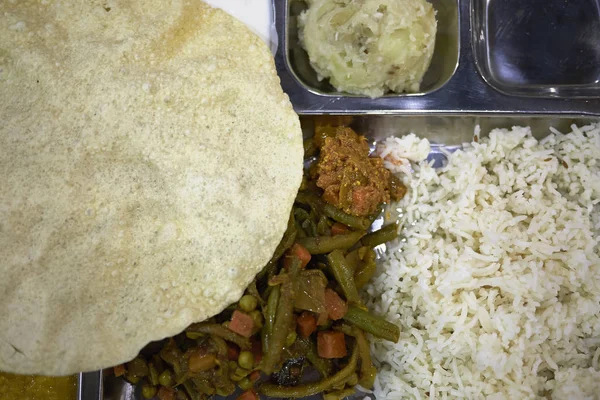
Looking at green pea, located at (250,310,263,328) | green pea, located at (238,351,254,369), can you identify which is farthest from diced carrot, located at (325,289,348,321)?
green pea, located at (238,351,254,369)

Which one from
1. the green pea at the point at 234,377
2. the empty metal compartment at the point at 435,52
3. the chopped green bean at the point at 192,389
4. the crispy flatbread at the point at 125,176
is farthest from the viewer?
the empty metal compartment at the point at 435,52

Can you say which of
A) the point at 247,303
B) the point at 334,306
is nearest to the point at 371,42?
the point at 334,306

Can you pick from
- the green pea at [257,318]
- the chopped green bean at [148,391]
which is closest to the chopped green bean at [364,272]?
the green pea at [257,318]

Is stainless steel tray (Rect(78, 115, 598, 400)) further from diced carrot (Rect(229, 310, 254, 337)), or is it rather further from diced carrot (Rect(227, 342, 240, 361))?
diced carrot (Rect(229, 310, 254, 337))

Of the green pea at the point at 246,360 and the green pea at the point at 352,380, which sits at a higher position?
the green pea at the point at 246,360

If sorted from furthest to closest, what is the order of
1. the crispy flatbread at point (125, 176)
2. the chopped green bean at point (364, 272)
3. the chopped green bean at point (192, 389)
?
the chopped green bean at point (364, 272), the chopped green bean at point (192, 389), the crispy flatbread at point (125, 176)

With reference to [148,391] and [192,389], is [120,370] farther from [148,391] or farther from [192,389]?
[192,389]

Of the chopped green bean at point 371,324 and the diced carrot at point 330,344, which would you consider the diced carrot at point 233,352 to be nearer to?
the diced carrot at point 330,344

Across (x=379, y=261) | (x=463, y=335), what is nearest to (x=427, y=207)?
(x=379, y=261)
